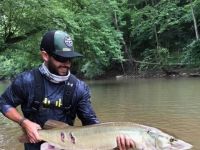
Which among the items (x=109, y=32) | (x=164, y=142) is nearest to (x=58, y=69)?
(x=164, y=142)

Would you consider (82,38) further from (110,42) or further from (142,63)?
(142,63)

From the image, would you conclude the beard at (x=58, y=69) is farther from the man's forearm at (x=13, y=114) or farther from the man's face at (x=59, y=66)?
the man's forearm at (x=13, y=114)

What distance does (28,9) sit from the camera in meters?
18.7

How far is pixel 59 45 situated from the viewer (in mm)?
3209

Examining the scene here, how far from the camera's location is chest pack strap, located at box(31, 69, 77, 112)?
3.28m

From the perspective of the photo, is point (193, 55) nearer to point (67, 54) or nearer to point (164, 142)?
point (67, 54)

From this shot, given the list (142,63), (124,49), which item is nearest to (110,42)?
(142,63)

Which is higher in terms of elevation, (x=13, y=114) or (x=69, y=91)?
(x=69, y=91)

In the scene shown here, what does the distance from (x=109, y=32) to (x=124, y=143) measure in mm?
29091

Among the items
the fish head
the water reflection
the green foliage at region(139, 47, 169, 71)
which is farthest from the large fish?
the green foliage at region(139, 47, 169, 71)

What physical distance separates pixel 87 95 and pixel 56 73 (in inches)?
12.9

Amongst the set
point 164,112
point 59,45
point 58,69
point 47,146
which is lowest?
point 164,112

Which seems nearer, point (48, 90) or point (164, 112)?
point (48, 90)

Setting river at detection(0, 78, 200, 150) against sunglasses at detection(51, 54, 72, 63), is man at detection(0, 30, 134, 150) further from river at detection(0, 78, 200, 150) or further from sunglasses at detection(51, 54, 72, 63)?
river at detection(0, 78, 200, 150)
